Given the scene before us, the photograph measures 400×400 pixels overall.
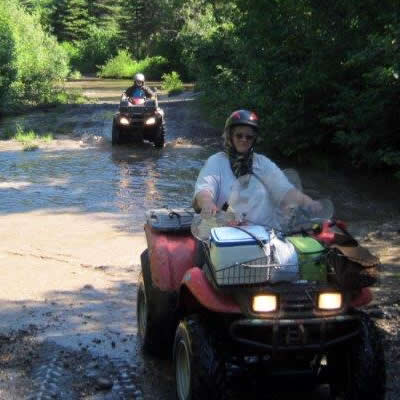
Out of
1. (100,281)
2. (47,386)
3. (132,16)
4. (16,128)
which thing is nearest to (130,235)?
(100,281)

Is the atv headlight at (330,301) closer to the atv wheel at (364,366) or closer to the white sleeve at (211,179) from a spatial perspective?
the atv wheel at (364,366)

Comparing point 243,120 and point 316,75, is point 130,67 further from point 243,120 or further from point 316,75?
point 243,120

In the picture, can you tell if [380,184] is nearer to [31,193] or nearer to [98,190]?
[98,190]

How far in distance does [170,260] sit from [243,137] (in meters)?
0.92

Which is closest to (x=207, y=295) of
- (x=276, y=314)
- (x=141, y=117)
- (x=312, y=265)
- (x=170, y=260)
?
(x=276, y=314)

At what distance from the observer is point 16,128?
960 inches

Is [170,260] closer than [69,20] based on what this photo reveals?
Yes

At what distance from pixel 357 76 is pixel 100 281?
7.73m

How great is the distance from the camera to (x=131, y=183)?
1435 cm

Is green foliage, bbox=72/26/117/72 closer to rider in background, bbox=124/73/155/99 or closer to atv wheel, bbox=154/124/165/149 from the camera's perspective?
rider in background, bbox=124/73/155/99

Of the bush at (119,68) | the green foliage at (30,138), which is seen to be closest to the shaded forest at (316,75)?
the green foliage at (30,138)

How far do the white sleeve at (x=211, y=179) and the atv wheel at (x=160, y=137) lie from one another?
48.0 ft

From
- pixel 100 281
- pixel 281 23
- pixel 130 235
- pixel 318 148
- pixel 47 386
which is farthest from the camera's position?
pixel 318 148

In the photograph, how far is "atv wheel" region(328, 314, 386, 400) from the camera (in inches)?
151
